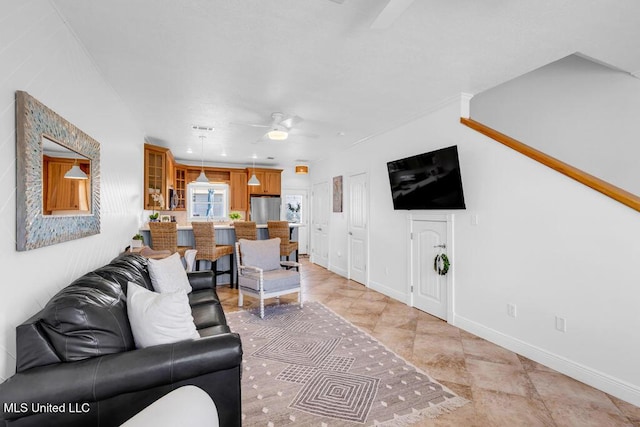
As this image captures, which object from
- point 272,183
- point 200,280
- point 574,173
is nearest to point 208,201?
point 272,183

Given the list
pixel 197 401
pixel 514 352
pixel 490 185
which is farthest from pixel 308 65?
pixel 514 352

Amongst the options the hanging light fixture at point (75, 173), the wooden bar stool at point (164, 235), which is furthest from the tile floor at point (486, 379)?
the hanging light fixture at point (75, 173)

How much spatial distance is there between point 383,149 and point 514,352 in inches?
123

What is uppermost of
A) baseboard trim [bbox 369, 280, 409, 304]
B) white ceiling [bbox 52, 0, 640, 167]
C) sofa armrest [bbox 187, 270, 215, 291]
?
white ceiling [bbox 52, 0, 640, 167]

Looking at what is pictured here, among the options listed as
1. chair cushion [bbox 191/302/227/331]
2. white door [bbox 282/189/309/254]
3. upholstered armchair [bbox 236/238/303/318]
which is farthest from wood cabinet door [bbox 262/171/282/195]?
chair cushion [bbox 191/302/227/331]

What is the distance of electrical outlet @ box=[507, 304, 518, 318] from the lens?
290 cm

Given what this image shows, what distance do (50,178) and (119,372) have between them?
1.24 meters

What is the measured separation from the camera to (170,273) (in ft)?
8.76

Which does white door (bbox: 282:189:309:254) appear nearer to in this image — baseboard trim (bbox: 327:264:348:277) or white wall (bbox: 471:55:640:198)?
baseboard trim (bbox: 327:264:348:277)

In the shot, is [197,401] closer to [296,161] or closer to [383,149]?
[383,149]

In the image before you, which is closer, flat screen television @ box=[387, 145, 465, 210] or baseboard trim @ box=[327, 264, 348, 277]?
flat screen television @ box=[387, 145, 465, 210]

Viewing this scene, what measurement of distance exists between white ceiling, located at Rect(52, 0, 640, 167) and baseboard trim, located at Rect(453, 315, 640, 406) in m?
2.53

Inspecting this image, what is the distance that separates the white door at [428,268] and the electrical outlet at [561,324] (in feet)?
3.80

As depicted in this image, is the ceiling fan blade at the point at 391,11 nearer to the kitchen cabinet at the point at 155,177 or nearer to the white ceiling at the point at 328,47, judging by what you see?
the white ceiling at the point at 328,47
